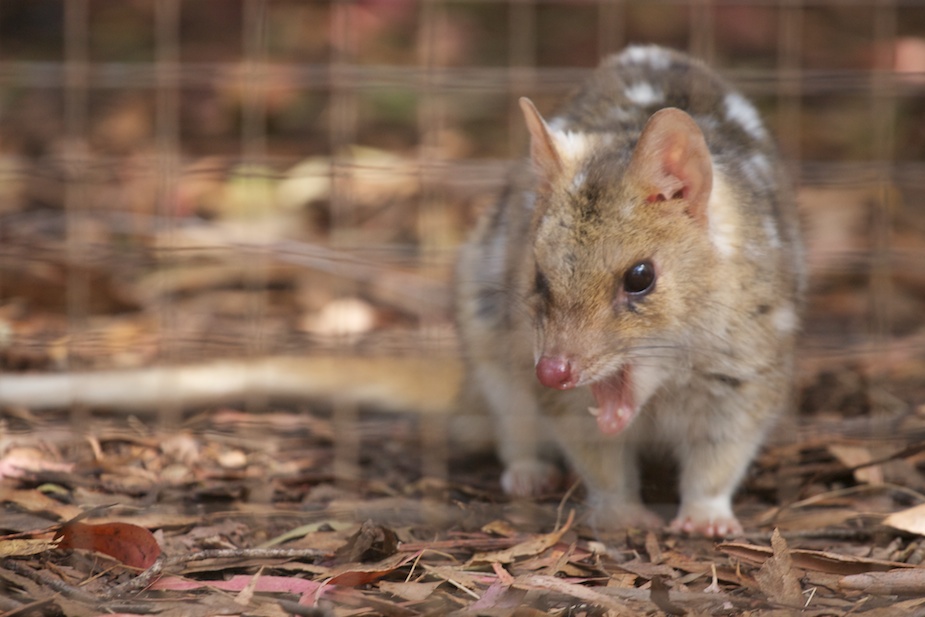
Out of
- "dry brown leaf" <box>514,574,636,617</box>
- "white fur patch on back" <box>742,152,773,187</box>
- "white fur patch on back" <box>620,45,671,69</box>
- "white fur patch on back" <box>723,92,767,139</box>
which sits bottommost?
"dry brown leaf" <box>514,574,636,617</box>

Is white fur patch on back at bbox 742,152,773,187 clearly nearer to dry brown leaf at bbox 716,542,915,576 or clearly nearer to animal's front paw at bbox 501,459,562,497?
dry brown leaf at bbox 716,542,915,576

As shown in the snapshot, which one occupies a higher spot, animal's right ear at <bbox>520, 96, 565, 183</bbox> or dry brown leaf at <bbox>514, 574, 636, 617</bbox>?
animal's right ear at <bbox>520, 96, 565, 183</bbox>

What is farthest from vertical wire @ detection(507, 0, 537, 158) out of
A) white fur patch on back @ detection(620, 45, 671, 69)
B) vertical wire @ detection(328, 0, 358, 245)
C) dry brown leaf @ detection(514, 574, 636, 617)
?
dry brown leaf @ detection(514, 574, 636, 617)

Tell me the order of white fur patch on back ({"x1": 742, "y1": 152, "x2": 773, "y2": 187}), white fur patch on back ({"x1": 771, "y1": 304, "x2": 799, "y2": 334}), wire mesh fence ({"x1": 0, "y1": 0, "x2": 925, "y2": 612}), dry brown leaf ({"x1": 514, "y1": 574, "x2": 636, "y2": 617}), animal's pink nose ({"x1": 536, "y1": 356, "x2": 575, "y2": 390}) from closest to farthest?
dry brown leaf ({"x1": 514, "y1": 574, "x2": 636, "y2": 617}), animal's pink nose ({"x1": 536, "y1": 356, "x2": 575, "y2": 390}), white fur patch on back ({"x1": 771, "y1": 304, "x2": 799, "y2": 334}), white fur patch on back ({"x1": 742, "y1": 152, "x2": 773, "y2": 187}), wire mesh fence ({"x1": 0, "y1": 0, "x2": 925, "y2": 612})

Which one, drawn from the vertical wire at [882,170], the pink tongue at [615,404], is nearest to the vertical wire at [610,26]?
the vertical wire at [882,170]

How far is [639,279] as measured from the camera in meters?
3.27

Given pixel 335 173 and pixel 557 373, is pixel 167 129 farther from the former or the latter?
pixel 557 373

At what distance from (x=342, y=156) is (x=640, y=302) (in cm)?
314

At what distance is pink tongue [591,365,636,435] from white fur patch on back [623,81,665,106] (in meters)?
1.07

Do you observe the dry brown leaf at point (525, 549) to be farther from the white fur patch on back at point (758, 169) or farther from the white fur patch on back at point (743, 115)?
the white fur patch on back at point (743, 115)

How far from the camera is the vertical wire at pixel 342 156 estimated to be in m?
4.32

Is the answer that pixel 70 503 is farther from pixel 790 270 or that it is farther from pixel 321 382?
pixel 790 270

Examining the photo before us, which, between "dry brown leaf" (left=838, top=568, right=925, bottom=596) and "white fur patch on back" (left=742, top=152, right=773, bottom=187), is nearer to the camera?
"dry brown leaf" (left=838, top=568, right=925, bottom=596)

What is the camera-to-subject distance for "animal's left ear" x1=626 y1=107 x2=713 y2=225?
10.5ft
